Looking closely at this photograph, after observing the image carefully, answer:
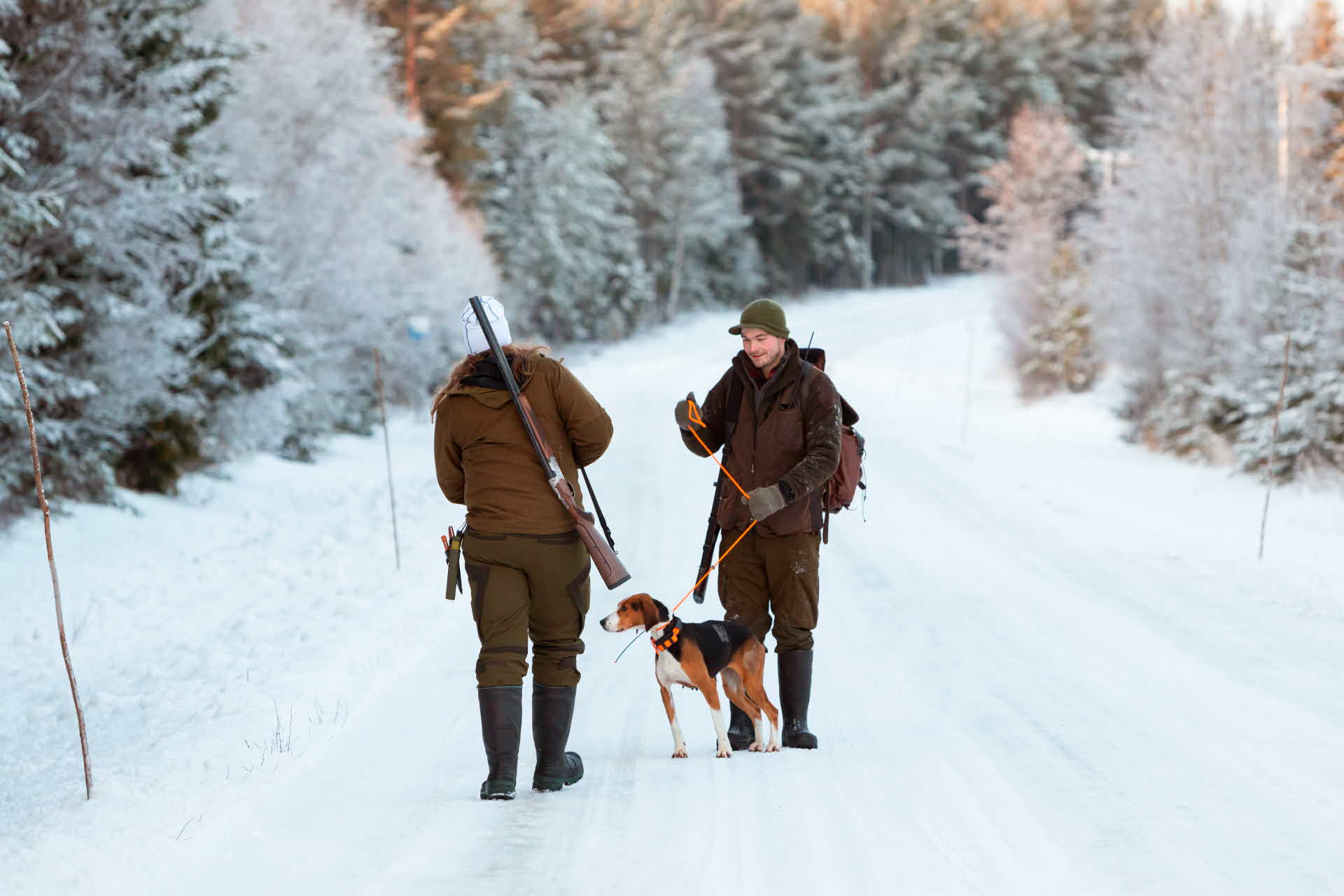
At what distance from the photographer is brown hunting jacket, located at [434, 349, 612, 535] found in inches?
198

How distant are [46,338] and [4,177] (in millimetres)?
1580

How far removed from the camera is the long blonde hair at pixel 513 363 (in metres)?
5.00

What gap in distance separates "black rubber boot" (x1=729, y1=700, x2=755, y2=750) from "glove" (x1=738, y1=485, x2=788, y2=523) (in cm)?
109

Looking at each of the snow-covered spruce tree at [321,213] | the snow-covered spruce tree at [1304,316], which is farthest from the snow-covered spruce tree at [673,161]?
the snow-covered spruce tree at [1304,316]

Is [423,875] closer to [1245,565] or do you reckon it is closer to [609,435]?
[609,435]

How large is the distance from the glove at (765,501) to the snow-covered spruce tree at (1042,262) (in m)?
27.2

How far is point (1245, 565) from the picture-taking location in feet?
35.7

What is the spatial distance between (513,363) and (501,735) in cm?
158

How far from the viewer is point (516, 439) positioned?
5.03m

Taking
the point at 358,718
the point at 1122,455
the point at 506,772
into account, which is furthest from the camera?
the point at 1122,455

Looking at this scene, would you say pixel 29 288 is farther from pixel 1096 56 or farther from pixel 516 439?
pixel 1096 56

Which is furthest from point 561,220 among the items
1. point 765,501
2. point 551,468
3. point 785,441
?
point 551,468

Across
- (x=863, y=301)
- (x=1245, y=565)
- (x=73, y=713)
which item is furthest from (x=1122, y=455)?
(x=863, y=301)

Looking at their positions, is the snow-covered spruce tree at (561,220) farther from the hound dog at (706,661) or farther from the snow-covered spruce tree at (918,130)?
the hound dog at (706,661)
